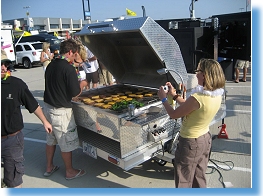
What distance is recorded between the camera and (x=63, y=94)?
3119 millimetres

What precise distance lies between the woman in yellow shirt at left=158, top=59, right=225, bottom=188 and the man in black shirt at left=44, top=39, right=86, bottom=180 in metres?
1.22

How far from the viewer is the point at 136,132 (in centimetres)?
279

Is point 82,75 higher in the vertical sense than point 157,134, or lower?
higher

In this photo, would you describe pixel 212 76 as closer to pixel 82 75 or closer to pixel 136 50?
pixel 136 50

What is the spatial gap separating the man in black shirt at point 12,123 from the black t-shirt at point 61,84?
49cm

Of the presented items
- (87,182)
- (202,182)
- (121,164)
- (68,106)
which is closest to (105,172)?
(87,182)

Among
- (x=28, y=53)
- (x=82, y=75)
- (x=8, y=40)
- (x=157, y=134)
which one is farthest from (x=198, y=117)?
(x=28, y=53)

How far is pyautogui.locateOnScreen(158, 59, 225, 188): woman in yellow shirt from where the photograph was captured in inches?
87.7

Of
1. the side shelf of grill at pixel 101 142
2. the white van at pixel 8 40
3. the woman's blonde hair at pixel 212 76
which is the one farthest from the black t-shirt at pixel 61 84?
the white van at pixel 8 40

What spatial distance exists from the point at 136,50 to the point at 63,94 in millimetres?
1375

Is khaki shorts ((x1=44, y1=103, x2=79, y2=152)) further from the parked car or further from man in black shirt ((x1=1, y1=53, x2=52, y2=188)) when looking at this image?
the parked car

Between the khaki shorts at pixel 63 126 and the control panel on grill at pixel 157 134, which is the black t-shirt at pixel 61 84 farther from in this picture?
the control panel on grill at pixel 157 134

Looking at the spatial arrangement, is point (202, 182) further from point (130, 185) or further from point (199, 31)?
point (199, 31)

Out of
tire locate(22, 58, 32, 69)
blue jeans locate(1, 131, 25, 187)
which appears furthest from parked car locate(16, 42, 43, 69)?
blue jeans locate(1, 131, 25, 187)
